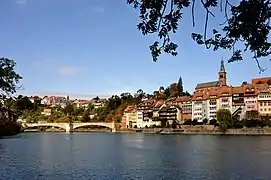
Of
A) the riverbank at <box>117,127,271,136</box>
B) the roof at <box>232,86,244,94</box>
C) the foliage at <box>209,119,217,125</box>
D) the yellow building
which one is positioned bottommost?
the riverbank at <box>117,127,271,136</box>

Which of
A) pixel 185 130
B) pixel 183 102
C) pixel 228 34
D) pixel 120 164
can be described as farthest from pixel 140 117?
pixel 228 34

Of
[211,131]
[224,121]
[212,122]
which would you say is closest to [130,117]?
[212,122]

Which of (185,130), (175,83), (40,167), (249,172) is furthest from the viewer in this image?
(175,83)

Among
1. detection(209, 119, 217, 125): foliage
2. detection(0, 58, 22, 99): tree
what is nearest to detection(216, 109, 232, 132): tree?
detection(209, 119, 217, 125): foliage

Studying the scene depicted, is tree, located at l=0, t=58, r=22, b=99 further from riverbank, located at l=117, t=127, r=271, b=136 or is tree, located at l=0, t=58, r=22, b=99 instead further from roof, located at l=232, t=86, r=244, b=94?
roof, located at l=232, t=86, r=244, b=94

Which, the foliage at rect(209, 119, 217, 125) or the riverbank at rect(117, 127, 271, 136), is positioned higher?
the foliage at rect(209, 119, 217, 125)

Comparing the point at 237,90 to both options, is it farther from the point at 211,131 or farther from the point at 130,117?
the point at 130,117

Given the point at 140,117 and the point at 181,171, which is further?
the point at 140,117

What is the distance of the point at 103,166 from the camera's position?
2723cm

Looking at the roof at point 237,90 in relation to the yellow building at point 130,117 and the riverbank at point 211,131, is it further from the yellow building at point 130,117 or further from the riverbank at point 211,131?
the yellow building at point 130,117

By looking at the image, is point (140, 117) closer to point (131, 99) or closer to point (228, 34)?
point (131, 99)

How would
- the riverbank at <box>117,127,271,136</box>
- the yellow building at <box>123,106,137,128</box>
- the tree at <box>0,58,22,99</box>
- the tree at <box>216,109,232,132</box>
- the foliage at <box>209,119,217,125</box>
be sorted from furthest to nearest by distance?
the yellow building at <box>123,106,137,128</box> → the foliage at <box>209,119,217,125</box> → the tree at <box>216,109,232,132</box> → the riverbank at <box>117,127,271,136</box> → the tree at <box>0,58,22,99</box>

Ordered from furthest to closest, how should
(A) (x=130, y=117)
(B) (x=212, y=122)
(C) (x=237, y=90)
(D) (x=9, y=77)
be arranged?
(A) (x=130, y=117) < (C) (x=237, y=90) < (B) (x=212, y=122) < (D) (x=9, y=77)

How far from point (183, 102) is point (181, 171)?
338 feet
